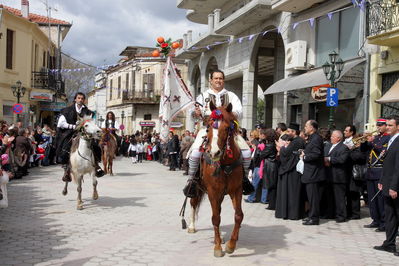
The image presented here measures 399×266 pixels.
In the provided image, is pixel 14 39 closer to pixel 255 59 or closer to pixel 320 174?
pixel 255 59

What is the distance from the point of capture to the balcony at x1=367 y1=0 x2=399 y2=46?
42.0 ft

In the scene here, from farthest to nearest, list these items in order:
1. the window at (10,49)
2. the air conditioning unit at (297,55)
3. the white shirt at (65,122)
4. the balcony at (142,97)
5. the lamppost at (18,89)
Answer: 1. the balcony at (142,97)
2. the window at (10,49)
3. the lamppost at (18,89)
4. the air conditioning unit at (297,55)
5. the white shirt at (65,122)

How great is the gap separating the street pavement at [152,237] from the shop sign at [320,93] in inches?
271

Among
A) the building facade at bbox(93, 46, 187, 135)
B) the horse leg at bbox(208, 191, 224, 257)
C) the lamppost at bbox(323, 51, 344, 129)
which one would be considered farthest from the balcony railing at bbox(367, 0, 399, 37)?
the building facade at bbox(93, 46, 187, 135)

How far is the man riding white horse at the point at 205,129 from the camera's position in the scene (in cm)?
642

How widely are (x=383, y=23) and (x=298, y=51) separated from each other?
460 centimetres

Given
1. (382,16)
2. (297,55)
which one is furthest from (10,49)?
(382,16)

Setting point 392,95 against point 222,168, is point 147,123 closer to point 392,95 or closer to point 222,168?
point 392,95

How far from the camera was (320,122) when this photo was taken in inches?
700

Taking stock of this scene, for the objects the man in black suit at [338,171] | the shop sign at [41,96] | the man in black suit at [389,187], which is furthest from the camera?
the shop sign at [41,96]

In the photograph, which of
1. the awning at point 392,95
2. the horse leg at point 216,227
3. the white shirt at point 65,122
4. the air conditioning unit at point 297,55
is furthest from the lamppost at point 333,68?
the horse leg at point 216,227

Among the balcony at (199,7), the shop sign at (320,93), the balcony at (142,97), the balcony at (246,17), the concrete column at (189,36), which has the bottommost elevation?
the shop sign at (320,93)

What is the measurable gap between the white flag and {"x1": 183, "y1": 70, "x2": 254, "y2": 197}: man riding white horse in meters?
Answer: 8.61

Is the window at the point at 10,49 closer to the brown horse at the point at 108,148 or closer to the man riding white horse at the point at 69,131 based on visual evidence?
the brown horse at the point at 108,148
